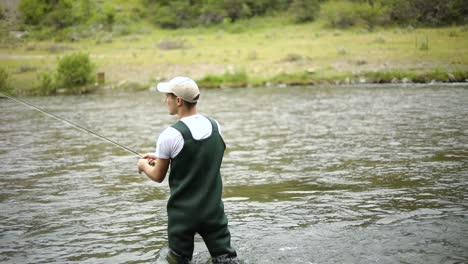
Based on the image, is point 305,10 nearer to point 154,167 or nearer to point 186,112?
point 186,112

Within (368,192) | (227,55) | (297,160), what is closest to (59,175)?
(297,160)

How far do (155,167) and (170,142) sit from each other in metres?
0.39

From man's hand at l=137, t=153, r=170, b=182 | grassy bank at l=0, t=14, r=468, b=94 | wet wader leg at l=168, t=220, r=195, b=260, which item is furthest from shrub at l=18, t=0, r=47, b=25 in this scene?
wet wader leg at l=168, t=220, r=195, b=260

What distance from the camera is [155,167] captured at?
5.55 metres

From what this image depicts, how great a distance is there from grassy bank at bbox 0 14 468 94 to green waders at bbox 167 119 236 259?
28704 mm

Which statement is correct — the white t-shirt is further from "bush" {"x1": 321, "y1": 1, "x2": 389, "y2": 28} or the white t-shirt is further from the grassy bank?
"bush" {"x1": 321, "y1": 1, "x2": 389, "y2": 28}

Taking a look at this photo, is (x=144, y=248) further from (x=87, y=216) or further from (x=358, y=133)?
(x=358, y=133)

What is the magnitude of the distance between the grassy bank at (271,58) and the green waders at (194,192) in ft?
94.2

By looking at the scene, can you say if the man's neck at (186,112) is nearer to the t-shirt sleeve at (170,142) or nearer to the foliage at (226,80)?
the t-shirt sleeve at (170,142)

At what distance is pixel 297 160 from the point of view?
13336mm

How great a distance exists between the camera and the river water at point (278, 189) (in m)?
7.10

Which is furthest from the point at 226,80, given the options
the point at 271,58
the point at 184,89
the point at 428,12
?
the point at 184,89

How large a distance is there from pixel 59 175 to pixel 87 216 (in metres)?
3.84

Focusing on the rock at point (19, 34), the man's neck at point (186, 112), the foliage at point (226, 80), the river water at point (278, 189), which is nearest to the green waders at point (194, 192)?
the man's neck at point (186, 112)
